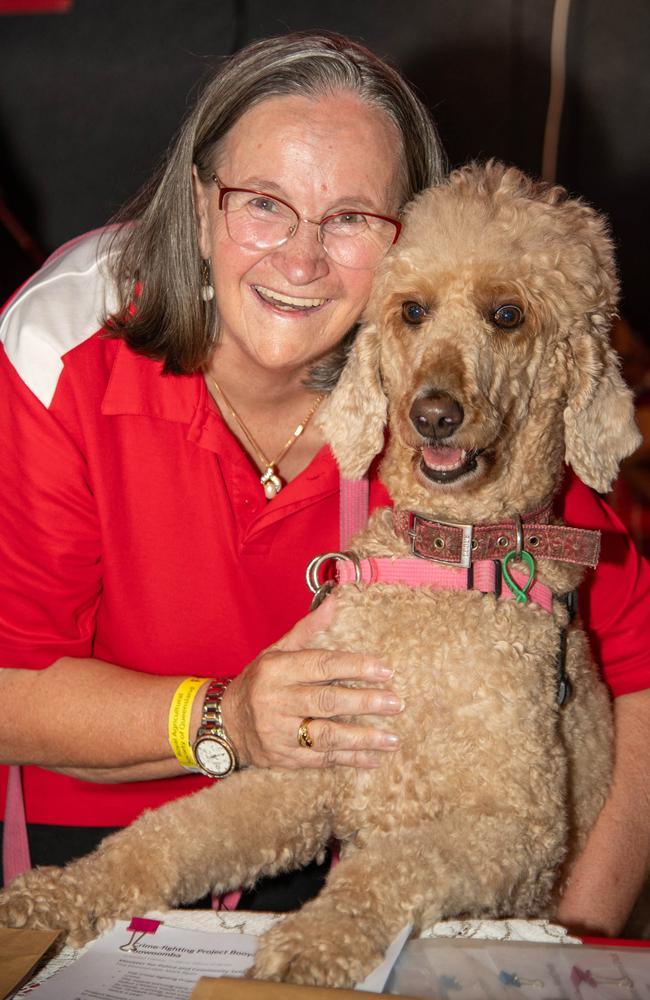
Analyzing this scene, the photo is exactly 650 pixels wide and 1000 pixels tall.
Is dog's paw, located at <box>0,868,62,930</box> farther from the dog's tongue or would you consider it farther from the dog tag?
the dog's tongue

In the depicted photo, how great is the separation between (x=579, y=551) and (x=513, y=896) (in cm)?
37

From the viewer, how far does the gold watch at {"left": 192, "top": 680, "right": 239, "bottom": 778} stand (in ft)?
3.93

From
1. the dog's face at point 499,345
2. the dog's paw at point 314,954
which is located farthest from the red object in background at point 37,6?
the dog's paw at point 314,954

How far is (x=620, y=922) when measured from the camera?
130cm

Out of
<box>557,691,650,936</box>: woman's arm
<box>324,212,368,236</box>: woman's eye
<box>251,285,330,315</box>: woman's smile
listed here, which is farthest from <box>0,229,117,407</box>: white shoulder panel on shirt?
<box>557,691,650,936</box>: woman's arm

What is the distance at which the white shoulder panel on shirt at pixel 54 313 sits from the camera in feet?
4.32

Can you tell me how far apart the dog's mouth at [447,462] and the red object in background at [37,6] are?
106 inches

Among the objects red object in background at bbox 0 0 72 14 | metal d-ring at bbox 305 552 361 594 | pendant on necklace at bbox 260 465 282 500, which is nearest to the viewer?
metal d-ring at bbox 305 552 361 594

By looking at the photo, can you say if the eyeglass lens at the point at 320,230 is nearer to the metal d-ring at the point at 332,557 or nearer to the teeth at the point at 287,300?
the teeth at the point at 287,300

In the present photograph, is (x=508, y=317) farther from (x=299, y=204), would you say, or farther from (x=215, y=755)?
(x=215, y=755)

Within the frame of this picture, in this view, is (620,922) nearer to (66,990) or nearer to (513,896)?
(513,896)

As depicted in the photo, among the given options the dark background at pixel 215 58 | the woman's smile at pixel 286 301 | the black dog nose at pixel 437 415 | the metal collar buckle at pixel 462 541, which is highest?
the dark background at pixel 215 58

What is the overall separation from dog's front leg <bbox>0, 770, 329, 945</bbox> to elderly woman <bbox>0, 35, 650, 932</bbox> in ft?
0.19

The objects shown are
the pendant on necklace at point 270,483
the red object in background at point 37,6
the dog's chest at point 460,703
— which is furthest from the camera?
the red object in background at point 37,6
